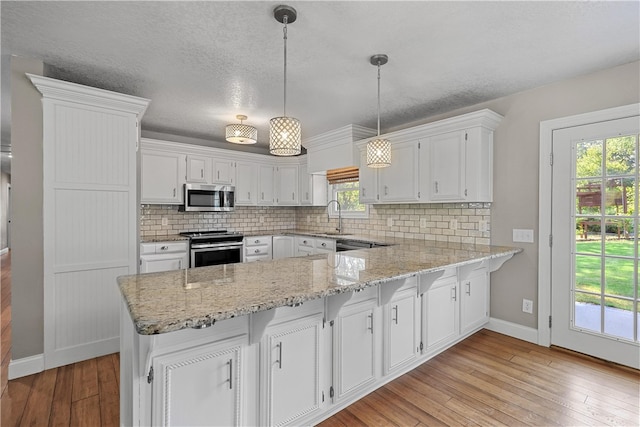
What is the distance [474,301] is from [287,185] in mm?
3548

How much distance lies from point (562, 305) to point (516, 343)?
55 cm

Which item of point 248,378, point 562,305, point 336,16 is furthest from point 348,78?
point 562,305

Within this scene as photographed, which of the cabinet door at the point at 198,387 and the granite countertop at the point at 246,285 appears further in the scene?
the cabinet door at the point at 198,387

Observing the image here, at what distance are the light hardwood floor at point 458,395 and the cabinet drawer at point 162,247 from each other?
58.3 inches

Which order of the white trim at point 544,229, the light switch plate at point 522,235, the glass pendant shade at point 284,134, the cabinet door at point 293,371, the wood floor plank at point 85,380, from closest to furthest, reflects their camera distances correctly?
the cabinet door at point 293,371
the glass pendant shade at point 284,134
the wood floor plank at point 85,380
the white trim at point 544,229
the light switch plate at point 522,235

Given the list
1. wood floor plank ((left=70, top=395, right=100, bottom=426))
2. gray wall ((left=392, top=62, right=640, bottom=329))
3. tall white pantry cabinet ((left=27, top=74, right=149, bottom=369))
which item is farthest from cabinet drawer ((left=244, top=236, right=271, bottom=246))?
gray wall ((left=392, top=62, right=640, bottom=329))

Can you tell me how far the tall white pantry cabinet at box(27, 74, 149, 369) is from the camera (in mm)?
2482

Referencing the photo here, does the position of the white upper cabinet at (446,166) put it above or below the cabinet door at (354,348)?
above

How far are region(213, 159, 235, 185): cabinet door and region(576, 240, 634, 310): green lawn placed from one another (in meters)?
4.46

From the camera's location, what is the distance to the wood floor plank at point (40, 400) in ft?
6.13

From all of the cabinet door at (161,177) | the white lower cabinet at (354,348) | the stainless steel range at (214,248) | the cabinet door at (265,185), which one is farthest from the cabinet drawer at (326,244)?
the white lower cabinet at (354,348)

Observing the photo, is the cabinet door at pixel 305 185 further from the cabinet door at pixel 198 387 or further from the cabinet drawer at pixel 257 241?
the cabinet door at pixel 198 387

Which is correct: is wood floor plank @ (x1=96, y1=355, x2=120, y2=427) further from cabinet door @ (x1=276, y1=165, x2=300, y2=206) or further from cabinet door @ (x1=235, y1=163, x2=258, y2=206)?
cabinet door @ (x1=276, y1=165, x2=300, y2=206)

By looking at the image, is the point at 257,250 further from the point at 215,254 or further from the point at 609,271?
the point at 609,271
